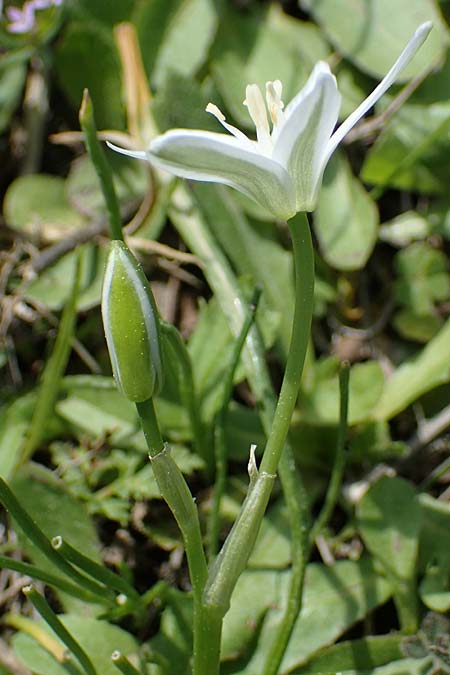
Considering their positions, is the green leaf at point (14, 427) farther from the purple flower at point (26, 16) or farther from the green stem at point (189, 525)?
the purple flower at point (26, 16)

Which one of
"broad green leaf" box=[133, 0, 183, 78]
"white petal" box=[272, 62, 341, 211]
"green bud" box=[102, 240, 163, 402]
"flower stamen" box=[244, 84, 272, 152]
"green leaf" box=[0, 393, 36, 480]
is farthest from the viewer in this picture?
"broad green leaf" box=[133, 0, 183, 78]

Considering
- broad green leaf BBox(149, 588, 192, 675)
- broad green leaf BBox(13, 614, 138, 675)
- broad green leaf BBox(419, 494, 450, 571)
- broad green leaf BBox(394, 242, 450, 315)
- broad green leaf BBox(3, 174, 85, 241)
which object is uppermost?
broad green leaf BBox(394, 242, 450, 315)

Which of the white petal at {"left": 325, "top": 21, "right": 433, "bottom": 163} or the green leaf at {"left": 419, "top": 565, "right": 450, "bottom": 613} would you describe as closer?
the white petal at {"left": 325, "top": 21, "right": 433, "bottom": 163}

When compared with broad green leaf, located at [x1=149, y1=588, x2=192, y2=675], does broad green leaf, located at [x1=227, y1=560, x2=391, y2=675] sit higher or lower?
higher

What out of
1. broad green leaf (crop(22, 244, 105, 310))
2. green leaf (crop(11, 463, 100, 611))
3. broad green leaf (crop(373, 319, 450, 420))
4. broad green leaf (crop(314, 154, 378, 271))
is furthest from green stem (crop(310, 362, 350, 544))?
broad green leaf (crop(22, 244, 105, 310))

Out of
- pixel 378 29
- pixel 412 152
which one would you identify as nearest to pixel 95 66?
pixel 378 29

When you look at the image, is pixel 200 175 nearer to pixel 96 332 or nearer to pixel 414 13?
pixel 96 332

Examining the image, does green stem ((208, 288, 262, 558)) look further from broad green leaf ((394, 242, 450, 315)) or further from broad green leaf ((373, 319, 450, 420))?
broad green leaf ((394, 242, 450, 315))

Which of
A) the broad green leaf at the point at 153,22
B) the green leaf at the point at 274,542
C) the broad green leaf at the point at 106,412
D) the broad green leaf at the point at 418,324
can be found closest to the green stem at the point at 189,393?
the broad green leaf at the point at 106,412
